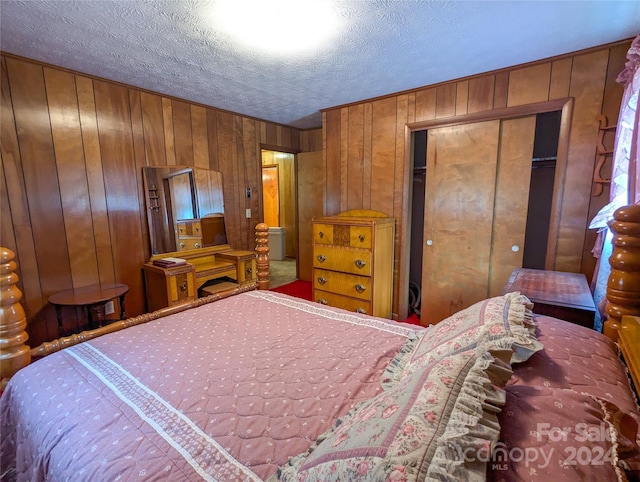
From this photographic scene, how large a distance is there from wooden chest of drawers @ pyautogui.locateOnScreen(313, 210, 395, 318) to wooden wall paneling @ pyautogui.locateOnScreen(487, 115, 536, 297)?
96cm

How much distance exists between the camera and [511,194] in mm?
2512

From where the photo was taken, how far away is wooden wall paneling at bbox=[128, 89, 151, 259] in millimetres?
2705

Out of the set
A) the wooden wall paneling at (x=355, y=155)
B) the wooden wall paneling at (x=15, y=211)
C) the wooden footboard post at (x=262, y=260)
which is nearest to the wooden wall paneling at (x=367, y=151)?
the wooden wall paneling at (x=355, y=155)

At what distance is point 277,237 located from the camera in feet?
20.4

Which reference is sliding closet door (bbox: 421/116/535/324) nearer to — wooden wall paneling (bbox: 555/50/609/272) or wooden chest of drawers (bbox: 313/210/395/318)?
wooden wall paneling (bbox: 555/50/609/272)

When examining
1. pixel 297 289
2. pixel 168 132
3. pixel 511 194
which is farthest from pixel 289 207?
pixel 511 194

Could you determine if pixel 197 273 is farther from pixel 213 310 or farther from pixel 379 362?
pixel 379 362

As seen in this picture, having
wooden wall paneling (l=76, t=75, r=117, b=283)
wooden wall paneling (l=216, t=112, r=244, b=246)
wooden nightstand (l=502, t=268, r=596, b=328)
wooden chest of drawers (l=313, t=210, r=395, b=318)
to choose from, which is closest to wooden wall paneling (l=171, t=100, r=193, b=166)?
wooden wall paneling (l=216, t=112, r=244, b=246)

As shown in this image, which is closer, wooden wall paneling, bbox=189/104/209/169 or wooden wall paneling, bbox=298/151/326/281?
wooden wall paneling, bbox=189/104/209/169

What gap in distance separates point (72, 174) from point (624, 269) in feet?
11.4

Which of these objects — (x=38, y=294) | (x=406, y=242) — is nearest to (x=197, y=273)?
(x=38, y=294)

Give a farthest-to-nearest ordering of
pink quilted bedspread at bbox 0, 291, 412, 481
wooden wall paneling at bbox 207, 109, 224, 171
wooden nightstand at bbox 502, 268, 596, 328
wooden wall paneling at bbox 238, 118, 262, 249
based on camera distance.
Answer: wooden wall paneling at bbox 238, 118, 262, 249
wooden wall paneling at bbox 207, 109, 224, 171
wooden nightstand at bbox 502, 268, 596, 328
pink quilted bedspread at bbox 0, 291, 412, 481

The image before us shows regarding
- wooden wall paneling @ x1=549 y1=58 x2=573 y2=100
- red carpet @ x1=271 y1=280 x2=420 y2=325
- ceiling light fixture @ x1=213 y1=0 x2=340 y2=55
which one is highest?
ceiling light fixture @ x1=213 y1=0 x2=340 y2=55

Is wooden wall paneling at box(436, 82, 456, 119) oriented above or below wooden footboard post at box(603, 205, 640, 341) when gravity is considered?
above
